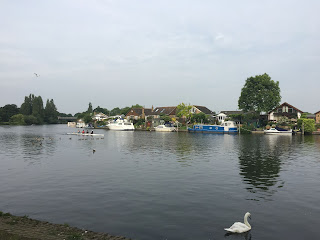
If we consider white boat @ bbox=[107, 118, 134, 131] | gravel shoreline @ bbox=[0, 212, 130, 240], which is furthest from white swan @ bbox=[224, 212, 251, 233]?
white boat @ bbox=[107, 118, 134, 131]

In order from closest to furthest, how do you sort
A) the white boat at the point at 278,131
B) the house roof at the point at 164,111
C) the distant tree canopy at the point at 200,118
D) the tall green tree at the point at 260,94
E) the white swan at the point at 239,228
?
the white swan at the point at 239,228
the white boat at the point at 278,131
the tall green tree at the point at 260,94
the distant tree canopy at the point at 200,118
the house roof at the point at 164,111

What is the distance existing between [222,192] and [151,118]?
4828 inches

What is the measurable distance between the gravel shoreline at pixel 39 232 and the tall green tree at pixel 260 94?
108 m

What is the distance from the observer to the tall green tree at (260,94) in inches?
4284

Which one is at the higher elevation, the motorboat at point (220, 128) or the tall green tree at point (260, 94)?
the tall green tree at point (260, 94)

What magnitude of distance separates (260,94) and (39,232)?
10859cm

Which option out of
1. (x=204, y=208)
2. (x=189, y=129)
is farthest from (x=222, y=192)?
(x=189, y=129)

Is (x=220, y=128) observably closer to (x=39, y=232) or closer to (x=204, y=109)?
(x=204, y=109)

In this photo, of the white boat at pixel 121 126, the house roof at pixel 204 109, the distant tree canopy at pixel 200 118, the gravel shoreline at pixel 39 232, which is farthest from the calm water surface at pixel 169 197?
the house roof at pixel 204 109

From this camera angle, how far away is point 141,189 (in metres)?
21.2

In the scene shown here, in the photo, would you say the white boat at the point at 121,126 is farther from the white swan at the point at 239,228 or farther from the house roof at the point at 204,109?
the white swan at the point at 239,228

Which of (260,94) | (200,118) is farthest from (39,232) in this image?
(200,118)

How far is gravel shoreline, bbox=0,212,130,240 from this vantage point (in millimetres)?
10539

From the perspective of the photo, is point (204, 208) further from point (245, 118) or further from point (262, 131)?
point (245, 118)
